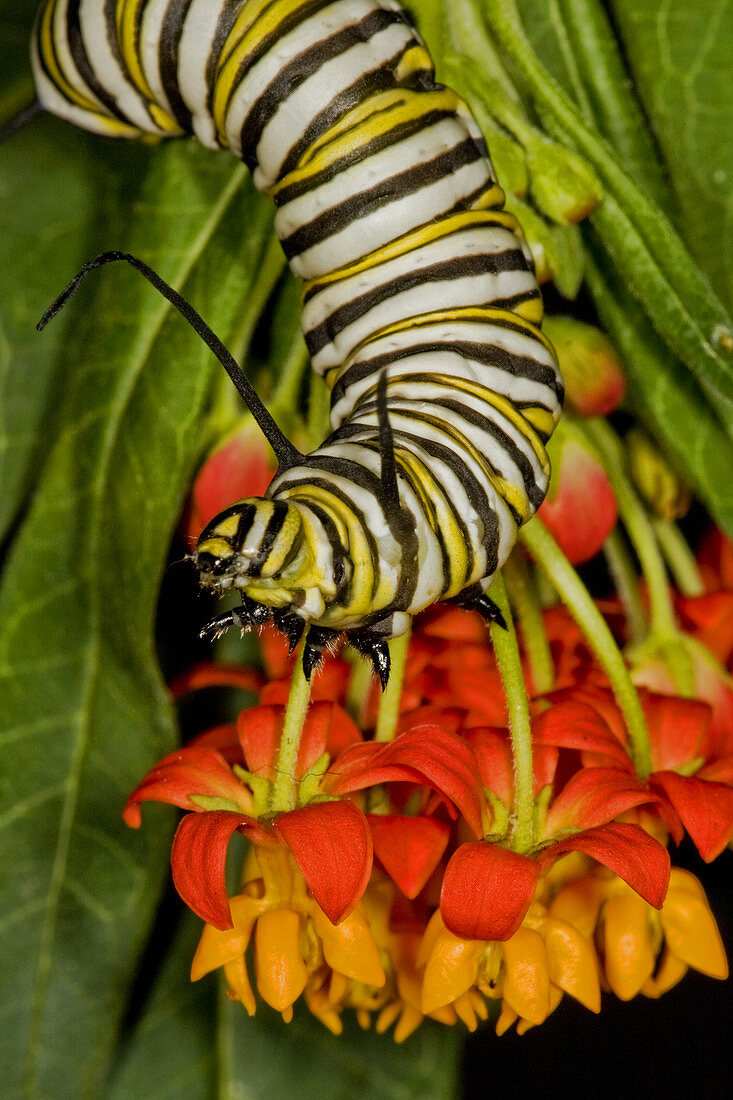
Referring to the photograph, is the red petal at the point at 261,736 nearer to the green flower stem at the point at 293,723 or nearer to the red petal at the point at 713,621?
the green flower stem at the point at 293,723

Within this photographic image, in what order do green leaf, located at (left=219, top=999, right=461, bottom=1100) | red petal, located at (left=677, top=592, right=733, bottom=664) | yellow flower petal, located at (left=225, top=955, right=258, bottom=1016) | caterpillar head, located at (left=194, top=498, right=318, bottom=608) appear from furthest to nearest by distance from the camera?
green leaf, located at (left=219, top=999, right=461, bottom=1100), red petal, located at (left=677, top=592, right=733, bottom=664), yellow flower petal, located at (left=225, top=955, right=258, bottom=1016), caterpillar head, located at (left=194, top=498, right=318, bottom=608)

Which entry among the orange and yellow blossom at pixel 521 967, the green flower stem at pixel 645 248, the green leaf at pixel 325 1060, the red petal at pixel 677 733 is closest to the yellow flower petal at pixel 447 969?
the orange and yellow blossom at pixel 521 967

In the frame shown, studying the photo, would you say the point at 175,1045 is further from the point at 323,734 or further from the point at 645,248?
the point at 645,248

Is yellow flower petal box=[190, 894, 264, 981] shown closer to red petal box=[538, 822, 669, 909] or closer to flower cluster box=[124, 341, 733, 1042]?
flower cluster box=[124, 341, 733, 1042]

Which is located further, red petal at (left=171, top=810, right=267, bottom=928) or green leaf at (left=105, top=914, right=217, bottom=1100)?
green leaf at (left=105, top=914, right=217, bottom=1100)

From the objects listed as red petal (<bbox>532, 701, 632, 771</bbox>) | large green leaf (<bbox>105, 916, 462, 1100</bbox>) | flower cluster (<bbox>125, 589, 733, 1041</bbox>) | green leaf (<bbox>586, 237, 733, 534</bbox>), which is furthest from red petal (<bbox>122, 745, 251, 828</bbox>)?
large green leaf (<bbox>105, 916, 462, 1100</bbox>)

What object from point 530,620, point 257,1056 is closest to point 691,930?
point 530,620

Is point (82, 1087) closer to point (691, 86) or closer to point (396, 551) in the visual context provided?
point (396, 551)
